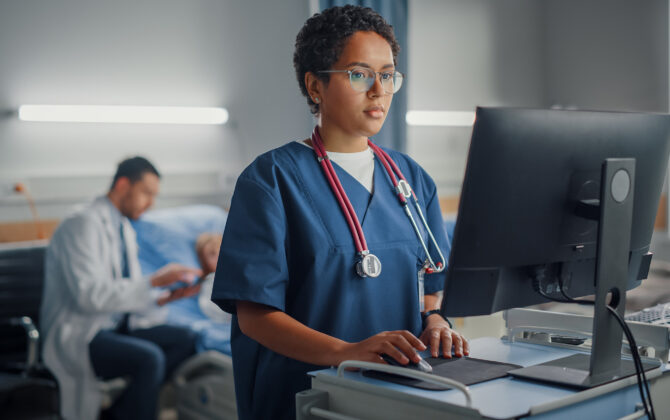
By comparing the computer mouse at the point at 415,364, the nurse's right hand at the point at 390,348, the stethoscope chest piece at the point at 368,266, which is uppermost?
the stethoscope chest piece at the point at 368,266

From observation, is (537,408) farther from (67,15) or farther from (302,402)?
(67,15)

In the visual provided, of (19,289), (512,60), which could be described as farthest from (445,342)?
(512,60)

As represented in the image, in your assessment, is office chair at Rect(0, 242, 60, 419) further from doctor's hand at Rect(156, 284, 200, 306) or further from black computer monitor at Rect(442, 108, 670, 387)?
black computer monitor at Rect(442, 108, 670, 387)

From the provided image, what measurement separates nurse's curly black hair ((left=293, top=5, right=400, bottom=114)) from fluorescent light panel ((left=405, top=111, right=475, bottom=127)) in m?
2.74

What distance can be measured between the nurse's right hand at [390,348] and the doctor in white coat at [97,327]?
205cm

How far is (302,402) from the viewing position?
3.33ft

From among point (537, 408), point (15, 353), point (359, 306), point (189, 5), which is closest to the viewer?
point (537, 408)

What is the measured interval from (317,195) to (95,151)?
2.56 meters

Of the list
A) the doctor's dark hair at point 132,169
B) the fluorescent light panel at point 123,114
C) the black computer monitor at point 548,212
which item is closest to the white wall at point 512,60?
the fluorescent light panel at point 123,114

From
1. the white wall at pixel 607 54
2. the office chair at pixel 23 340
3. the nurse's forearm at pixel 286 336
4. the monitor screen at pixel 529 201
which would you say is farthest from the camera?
the white wall at pixel 607 54

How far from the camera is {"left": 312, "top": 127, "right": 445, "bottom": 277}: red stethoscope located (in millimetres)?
1271

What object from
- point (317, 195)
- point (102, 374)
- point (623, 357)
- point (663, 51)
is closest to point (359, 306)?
point (317, 195)

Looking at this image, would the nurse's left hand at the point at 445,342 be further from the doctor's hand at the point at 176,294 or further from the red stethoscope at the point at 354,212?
the doctor's hand at the point at 176,294

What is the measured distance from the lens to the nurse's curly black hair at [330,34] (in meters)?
1.34
